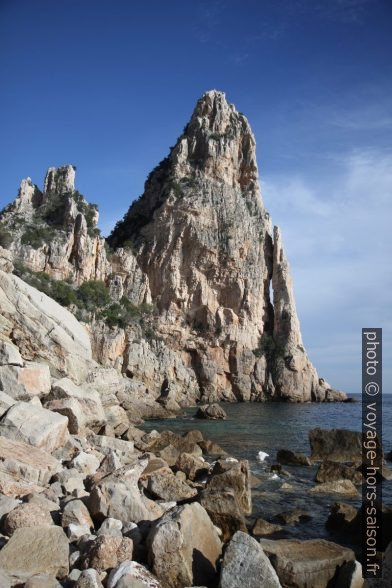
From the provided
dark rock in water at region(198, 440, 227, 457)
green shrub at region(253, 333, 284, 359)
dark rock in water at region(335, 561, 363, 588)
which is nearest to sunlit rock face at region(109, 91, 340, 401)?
green shrub at region(253, 333, 284, 359)

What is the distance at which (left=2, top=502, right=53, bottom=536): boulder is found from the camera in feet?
21.8

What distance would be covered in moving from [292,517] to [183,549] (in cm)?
551

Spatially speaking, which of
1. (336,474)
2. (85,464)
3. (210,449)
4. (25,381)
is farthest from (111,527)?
(210,449)

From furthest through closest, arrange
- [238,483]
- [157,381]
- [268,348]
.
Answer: [268,348] → [157,381] → [238,483]

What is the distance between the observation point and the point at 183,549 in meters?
6.49

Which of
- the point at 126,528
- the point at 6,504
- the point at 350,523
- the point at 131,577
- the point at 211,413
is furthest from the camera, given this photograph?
the point at 211,413

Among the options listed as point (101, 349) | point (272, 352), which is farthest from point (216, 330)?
point (101, 349)

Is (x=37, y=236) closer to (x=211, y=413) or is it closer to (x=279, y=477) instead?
(x=211, y=413)

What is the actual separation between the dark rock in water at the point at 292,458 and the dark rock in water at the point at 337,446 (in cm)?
155

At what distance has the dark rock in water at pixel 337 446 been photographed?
19.3 m

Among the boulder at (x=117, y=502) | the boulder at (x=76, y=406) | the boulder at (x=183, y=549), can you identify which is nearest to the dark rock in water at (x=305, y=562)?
the boulder at (x=183, y=549)

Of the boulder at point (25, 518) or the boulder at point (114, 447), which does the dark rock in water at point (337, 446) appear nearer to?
the boulder at point (114, 447)

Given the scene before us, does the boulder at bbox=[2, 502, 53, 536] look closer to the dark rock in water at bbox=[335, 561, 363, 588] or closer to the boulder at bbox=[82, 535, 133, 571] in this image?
the boulder at bbox=[82, 535, 133, 571]

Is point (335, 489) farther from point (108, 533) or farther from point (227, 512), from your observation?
point (108, 533)
